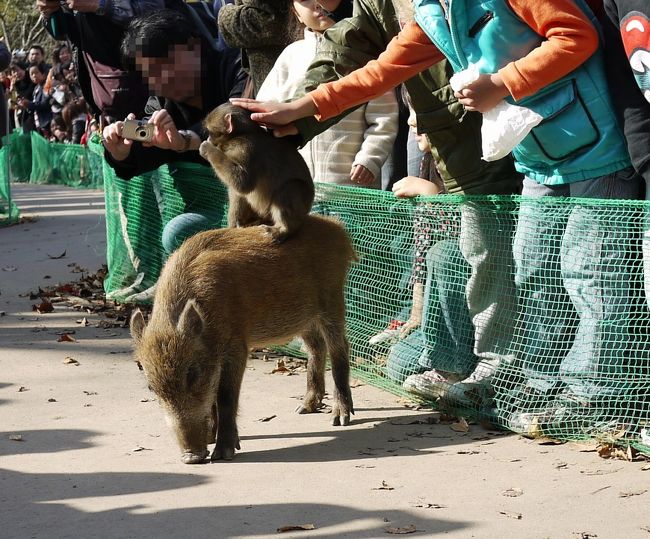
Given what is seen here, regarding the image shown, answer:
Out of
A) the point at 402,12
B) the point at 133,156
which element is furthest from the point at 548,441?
the point at 133,156

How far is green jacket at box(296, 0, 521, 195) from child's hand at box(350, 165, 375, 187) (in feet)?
3.15

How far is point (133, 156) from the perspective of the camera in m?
7.44

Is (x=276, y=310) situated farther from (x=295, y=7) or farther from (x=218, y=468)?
(x=295, y=7)

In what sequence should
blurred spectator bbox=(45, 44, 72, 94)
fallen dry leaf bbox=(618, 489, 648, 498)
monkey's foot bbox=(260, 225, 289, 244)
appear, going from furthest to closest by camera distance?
blurred spectator bbox=(45, 44, 72, 94)
monkey's foot bbox=(260, 225, 289, 244)
fallen dry leaf bbox=(618, 489, 648, 498)

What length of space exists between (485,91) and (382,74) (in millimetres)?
769

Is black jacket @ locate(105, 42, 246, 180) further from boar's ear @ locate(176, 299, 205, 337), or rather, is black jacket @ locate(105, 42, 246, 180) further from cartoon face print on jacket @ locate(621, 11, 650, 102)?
cartoon face print on jacket @ locate(621, 11, 650, 102)

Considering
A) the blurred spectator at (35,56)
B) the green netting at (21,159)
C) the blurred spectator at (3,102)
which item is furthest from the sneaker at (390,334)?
the blurred spectator at (35,56)

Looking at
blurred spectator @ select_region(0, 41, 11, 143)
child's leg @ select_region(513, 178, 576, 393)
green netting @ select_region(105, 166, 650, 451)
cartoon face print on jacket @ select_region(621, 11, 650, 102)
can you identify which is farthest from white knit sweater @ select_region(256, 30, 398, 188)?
blurred spectator @ select_region(0, 41, 11, 143)

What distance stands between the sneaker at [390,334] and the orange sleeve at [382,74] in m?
1.48

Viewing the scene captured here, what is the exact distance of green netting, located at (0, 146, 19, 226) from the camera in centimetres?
1480

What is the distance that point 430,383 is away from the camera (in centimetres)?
564

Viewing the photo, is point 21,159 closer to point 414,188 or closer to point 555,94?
point 414,188

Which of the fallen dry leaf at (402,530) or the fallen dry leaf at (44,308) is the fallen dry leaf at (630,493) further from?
the fallen dry leaf at (44,308)

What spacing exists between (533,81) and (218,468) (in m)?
2.20
